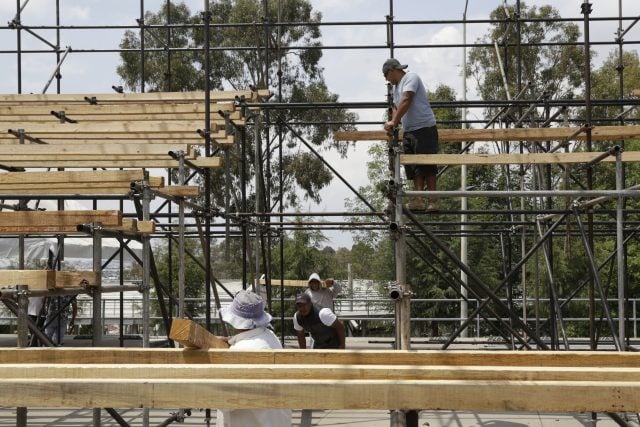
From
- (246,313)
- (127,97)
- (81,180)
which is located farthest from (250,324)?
(127,97)

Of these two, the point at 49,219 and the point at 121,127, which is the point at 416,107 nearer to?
the point at 121,127

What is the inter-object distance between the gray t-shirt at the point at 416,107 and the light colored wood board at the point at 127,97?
384 centimetres

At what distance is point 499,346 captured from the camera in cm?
1584

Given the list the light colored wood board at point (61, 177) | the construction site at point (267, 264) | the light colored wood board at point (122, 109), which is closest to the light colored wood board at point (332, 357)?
the construction site at point (267, 264)

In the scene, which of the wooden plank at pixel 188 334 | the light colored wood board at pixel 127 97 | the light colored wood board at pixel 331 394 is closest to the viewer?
the light colored wood board at pixel 331 394

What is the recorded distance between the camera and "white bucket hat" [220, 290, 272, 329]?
15.1 feet

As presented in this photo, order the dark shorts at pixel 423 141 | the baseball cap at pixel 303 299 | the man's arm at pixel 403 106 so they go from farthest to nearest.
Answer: the baseball cap at pixel 303 299 < the dark shorts at pixel 423 141 < the man's arm at pixel 403 106

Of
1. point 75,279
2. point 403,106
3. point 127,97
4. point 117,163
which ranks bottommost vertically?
point 75,279

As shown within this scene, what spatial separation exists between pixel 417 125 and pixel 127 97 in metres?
5.23

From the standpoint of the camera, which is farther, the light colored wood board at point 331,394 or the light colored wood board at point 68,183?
the light colored wood board at point 68,183

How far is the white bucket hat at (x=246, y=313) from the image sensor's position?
4602mm

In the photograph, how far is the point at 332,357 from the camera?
3.46 metres

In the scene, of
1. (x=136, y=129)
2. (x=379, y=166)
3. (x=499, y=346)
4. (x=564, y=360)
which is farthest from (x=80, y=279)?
(x=379, y=166)

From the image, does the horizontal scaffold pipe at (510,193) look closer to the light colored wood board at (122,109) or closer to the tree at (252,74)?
the light colored wood board at (122,109)
